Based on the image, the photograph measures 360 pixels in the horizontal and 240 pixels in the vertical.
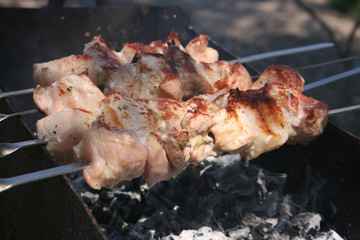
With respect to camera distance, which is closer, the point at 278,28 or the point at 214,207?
the point at 214,207

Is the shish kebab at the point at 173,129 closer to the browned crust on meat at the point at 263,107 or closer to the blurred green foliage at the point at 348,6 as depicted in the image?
the browned crust on meat at the point at 263,107

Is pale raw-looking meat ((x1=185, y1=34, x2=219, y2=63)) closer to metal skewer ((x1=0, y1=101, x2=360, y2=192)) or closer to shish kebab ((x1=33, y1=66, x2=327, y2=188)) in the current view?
shish kebab ((x1=33, y1=66, x2=327, y2=188))

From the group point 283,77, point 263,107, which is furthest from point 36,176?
point 283,77

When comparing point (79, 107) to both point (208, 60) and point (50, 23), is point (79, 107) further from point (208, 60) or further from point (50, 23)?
point (50, 23)

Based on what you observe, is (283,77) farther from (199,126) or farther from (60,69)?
(60,69)

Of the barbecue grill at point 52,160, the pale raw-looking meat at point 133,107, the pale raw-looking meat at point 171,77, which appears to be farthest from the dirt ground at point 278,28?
the pale raw-looking meat at point 133,107

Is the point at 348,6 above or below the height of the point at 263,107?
below

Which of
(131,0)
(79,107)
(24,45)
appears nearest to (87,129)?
(79,107)

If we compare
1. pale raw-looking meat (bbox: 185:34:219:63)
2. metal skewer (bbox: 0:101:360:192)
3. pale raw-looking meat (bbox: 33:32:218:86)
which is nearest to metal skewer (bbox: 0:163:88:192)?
metal skewer (bbox: 0:101:360:192)
